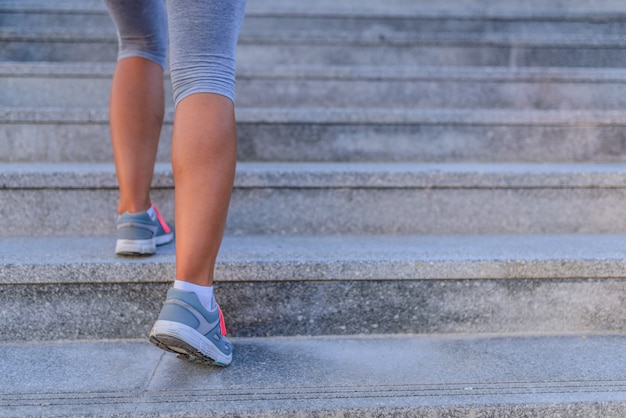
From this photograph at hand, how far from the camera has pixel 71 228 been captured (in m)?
1.41

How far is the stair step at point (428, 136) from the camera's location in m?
1.67

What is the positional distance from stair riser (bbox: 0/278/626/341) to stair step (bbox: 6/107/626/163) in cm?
59

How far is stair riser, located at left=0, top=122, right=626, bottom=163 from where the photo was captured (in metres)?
1.68

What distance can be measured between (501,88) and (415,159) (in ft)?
1.63

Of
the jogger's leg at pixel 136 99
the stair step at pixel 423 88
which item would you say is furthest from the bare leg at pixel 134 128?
the stair step at pixel 423 88

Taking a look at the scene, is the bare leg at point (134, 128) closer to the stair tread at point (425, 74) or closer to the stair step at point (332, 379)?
the stair step at point (332, 379)

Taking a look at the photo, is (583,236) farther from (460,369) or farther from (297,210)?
(297,210)

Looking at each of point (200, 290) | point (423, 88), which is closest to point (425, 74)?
point (423, 88)

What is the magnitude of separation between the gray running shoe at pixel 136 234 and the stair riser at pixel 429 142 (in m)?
0.51

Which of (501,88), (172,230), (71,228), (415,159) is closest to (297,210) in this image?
(172,230)

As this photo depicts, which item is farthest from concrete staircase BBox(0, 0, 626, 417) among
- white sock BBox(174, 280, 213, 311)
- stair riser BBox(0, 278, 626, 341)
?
white sock BBox(174, 280, 213, 311)

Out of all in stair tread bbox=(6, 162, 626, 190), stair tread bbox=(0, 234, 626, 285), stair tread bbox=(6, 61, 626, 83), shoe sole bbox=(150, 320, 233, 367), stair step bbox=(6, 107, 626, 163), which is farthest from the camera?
stair tread bbox=(6, 61, 626, 83)

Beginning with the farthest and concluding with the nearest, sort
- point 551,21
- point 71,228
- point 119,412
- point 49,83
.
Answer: point 551,21
point 49,83
point 71,228
point 119,412

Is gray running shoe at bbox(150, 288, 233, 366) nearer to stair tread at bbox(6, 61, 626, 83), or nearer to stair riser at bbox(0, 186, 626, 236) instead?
stair riser at bbox(0, 186, 626, 236)
